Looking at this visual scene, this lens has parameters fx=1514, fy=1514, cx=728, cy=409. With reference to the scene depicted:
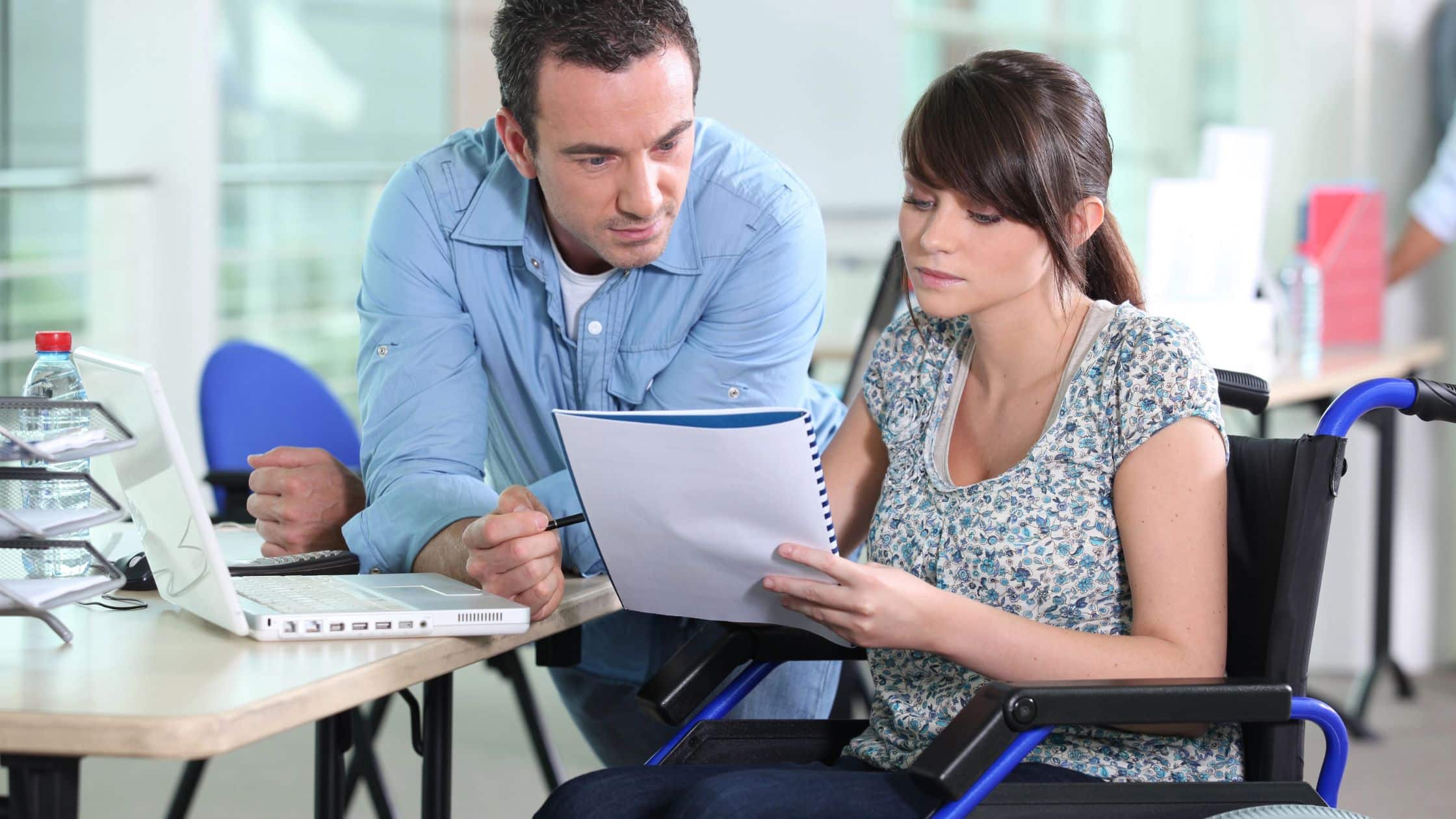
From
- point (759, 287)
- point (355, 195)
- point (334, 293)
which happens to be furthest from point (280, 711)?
point (355, 195)

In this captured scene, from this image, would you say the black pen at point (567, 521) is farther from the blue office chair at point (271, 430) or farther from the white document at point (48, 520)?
the blue office chair at point (271, 430)

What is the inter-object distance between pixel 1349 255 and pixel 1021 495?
2421mm

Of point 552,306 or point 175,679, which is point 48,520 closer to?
point 175,679

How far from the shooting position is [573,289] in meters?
1.70

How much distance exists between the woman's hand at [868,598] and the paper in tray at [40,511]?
0.52 metres

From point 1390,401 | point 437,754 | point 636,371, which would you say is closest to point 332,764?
point 437,754

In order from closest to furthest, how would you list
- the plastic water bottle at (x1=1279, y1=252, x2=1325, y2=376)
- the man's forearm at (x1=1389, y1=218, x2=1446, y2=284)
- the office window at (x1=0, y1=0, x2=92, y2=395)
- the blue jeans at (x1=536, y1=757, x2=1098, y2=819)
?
the blue jeans at (x1=536, y1=757, x2=1098, y2=819) < the plastic water bottle at (x1=1279, y1=252, x2=1325, y2=376) < the man's forearm at (x1=1389, y1=218, x2=1446, y2=284) < the office window at (x1=0, y1=0, x2=92, y2=395)

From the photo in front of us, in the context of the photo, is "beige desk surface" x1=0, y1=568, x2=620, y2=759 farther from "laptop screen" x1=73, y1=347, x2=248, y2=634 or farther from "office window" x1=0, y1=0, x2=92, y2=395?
"office window" x1=0, y1=0, x2=92, y2=395

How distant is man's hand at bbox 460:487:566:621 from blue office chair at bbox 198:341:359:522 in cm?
95

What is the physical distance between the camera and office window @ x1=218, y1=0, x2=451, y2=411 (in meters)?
6.43

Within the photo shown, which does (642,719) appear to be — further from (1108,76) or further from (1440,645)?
(1108,76)

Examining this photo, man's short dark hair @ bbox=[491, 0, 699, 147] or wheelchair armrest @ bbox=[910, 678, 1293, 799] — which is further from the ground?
man's short dark hair @ bbox=[491, 0, 699, 147]

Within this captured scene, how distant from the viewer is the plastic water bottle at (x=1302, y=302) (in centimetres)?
337

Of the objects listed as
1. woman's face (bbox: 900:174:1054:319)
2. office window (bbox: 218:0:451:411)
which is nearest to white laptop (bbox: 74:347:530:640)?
woman's face (bbox: 900:174:1054:319)
